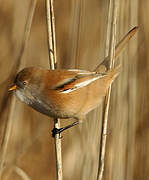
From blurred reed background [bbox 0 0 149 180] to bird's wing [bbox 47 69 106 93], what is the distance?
199 mm

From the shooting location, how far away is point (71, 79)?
1426mm

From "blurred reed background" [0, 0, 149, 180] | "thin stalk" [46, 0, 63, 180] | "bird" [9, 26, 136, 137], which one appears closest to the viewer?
"thin stalk" [46, 0, 63, 180]

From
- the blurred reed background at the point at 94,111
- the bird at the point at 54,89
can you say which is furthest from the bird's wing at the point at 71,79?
the blurred reed background at the point at 94,111

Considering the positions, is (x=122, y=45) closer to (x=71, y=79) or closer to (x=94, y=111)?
(x=71, y=79)

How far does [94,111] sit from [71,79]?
36 centimetres

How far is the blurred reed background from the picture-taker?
1723 mm

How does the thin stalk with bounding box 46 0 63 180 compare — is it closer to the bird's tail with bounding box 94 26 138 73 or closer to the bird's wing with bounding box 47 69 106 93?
the bird's wing with bounding box 47 69 106 93

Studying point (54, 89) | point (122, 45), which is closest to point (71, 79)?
point (54, 89)

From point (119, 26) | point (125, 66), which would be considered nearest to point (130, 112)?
point (125, 66)

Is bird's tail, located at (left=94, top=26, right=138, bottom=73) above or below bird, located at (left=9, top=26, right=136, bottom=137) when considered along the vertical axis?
above

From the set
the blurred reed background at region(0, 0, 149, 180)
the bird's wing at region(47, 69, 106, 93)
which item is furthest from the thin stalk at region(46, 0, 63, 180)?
the blurred reed background at region(0, 0, 149, 180)

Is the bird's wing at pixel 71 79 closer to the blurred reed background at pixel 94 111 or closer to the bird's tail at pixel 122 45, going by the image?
the bird's tail at pixel 122 45

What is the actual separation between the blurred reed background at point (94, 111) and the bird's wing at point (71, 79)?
0.20 meters

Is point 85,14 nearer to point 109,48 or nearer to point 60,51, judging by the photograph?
point 60,51
